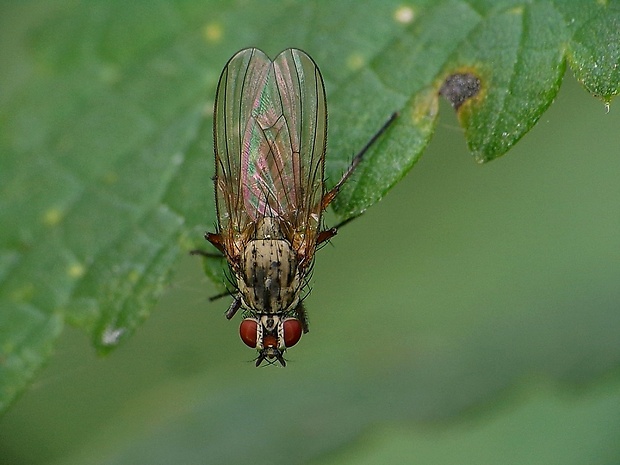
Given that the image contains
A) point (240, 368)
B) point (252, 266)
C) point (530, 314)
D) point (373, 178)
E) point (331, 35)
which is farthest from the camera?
point (240, 368)

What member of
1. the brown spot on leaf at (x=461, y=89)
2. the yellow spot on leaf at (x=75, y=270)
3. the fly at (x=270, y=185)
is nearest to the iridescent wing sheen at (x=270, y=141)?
the fly at (x=270, y=185)

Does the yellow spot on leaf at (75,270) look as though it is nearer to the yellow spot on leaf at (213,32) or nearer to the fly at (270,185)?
the fly at (270,185)

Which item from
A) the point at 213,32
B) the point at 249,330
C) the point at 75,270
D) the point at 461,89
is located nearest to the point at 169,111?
the point at 213,32

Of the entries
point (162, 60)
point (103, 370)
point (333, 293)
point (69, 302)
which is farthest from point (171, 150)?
point (103, 370)

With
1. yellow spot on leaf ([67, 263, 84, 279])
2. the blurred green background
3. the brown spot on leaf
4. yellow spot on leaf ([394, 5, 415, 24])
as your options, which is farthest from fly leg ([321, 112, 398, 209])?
yellow spot on leaf ([67, 263, 84, 279])

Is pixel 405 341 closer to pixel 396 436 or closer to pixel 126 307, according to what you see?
pixel 396 436

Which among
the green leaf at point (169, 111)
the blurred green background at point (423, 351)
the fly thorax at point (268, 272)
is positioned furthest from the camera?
the blurred green background at point (423, 351)

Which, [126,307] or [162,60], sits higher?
[162,60]
